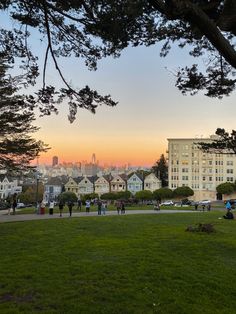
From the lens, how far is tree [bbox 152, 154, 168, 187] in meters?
132

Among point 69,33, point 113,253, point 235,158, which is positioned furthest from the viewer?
point 235,158

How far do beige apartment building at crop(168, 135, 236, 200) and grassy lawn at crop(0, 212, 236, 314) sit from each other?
106m

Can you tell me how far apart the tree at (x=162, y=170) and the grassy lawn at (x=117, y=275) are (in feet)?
377

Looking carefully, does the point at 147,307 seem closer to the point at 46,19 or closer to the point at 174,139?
the point at 46,19

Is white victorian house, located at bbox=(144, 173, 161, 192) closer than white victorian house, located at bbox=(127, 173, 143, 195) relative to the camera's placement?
Yes

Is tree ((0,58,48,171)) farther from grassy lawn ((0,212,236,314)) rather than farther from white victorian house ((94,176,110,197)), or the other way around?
white victorian house ((94,176,110,197))

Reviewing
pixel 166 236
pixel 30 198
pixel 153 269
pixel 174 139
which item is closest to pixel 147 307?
pixel 153 269

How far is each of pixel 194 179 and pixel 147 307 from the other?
384 feet

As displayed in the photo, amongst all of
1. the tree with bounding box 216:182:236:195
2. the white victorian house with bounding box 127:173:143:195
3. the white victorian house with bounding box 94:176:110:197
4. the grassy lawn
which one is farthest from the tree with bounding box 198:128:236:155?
the white victorian house with bounding box 94:176:110:197

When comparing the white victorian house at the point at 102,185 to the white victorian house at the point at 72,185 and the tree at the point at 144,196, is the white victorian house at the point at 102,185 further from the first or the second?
the tree at the point at 144,196

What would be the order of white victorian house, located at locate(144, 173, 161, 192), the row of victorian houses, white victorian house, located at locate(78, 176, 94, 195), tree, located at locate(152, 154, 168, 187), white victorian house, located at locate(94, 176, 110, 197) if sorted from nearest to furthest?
white victorian house, located at locate(144, 173, 161, 192) → the row of victorian houses → white victorian house, located at locate(94, 176, 110, 197) → white victorian house, located at locate(78, 176, 94, 195) → tree, located at locate(152, 154, 168, 187)

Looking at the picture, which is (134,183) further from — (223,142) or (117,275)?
(117,275)

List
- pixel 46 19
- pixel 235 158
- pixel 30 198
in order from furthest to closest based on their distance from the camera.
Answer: pixel 235 158
pixel 30 198
pixel 46 19

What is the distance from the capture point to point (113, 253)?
1373cm
